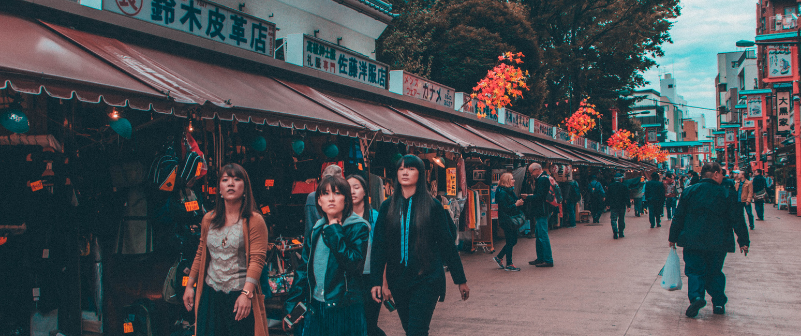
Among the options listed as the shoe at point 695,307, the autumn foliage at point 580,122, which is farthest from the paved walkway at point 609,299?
the autumn foliage at point 580,122

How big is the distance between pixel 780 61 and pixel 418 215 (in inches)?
961

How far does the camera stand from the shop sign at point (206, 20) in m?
6.33

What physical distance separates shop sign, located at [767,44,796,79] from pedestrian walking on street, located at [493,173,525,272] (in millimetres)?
19161

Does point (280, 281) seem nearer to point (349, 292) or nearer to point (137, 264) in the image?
point (137, 264)

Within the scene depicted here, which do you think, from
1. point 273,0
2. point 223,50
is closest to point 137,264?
point 223,50

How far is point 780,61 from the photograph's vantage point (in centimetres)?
2202

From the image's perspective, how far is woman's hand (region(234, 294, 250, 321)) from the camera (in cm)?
355

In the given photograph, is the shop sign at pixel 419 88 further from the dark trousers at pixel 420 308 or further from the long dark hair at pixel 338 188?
the dark trousers at pixel 420 308

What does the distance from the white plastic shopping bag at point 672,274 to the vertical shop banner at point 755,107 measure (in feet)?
93.7

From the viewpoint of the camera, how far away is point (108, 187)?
216 inches

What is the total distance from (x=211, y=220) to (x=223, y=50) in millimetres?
4259

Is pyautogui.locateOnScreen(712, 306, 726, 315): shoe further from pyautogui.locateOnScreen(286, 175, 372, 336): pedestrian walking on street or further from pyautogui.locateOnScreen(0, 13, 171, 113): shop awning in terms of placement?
pyautogui.locateOnScreen(0, 13, 171, 113): shop awning

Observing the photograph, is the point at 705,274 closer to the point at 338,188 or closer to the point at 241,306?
the point at 338,188

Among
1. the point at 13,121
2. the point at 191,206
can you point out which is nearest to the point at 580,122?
the point at 191,206
